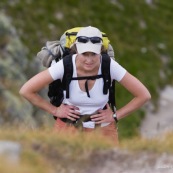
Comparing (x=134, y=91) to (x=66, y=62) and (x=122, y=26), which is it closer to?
(x=66, y=62)

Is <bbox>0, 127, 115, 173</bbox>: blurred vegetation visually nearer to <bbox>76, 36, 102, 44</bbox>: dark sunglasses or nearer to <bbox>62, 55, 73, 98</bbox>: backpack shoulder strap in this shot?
<bbox>62, 55, 73, 98</bbox>: backpack shoulder strap

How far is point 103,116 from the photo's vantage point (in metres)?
8.83

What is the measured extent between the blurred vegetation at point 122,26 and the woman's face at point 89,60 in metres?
18.9

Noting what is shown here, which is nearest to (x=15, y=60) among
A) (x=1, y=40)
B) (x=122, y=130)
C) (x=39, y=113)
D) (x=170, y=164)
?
(x=1, y=40)

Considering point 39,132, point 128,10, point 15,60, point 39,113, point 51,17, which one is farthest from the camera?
point 128,10

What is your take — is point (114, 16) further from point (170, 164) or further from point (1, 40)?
point (170, 164)

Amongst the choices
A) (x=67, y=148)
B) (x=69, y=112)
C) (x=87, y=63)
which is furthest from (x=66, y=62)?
(x=67, y=148)

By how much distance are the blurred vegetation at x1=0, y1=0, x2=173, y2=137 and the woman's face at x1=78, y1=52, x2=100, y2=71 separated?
743 inches

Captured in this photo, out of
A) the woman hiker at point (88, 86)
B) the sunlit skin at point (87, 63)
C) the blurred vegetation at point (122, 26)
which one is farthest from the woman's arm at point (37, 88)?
the blurred vegetation at point (122, 26)

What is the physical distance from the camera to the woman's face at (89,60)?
27.8 feet

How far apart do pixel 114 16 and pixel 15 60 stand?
10.0 meters

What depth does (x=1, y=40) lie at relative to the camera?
24.6 m

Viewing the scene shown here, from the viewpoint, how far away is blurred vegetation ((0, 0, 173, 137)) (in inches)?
1177

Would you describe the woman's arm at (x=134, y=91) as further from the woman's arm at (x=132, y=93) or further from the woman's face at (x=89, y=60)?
the woman's face at (x=89, y=60)
